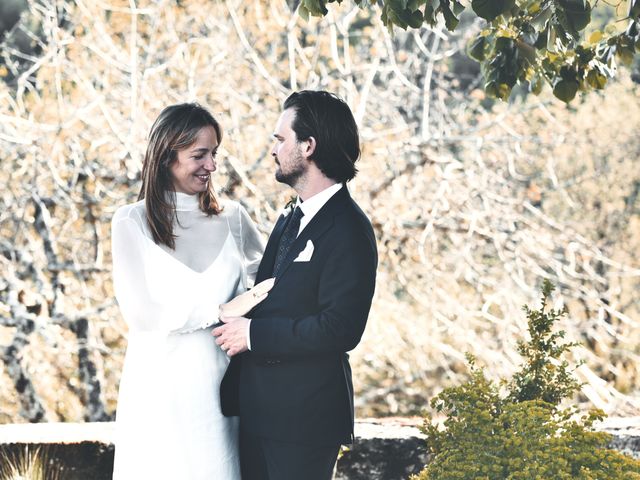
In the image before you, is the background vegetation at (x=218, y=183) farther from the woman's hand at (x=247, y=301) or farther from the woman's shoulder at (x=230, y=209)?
the woman's hand at (x=247, y=301)

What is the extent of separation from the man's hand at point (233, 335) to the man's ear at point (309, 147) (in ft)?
1.89

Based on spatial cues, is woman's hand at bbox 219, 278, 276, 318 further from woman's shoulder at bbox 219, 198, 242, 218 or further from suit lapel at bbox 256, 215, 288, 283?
woman's shoulder at bbox 219, 198, 242, 218

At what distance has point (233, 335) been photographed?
2840mm

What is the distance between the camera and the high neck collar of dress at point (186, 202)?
320 centimetres

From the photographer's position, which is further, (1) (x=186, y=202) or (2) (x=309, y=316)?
(1) (x=186, y=202)

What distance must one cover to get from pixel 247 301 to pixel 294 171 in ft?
1.50

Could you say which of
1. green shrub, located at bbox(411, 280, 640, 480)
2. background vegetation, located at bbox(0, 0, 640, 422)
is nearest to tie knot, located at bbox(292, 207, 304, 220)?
green shrub, located at bbox(411, 280, 640, 480)

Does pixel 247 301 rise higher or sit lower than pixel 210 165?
lower

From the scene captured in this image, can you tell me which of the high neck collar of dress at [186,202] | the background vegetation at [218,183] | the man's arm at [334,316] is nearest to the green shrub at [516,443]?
the man's arm at [334,316]

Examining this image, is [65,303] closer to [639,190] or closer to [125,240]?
[125,240]

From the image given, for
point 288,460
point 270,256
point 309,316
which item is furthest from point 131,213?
point 288,460

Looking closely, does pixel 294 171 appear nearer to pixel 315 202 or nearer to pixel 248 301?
pixel 315 202

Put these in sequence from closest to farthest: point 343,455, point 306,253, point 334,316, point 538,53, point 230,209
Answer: point 334,316
point 306,253
point 230,209
point 538,53
point 343,455

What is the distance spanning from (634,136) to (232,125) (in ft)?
15.9
